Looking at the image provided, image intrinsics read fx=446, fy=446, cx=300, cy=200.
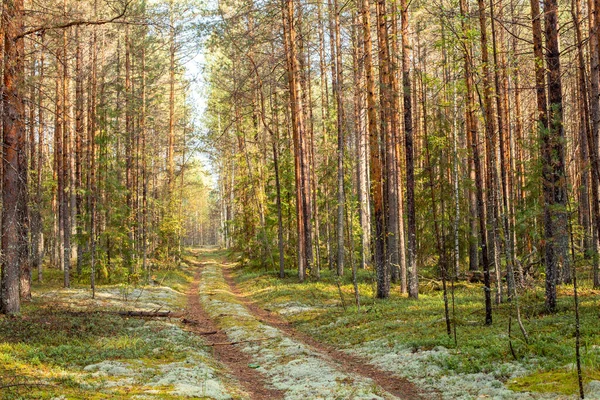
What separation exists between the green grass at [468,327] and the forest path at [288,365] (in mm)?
1108

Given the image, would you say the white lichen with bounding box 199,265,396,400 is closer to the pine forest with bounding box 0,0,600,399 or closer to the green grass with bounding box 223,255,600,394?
the pine forest with bounding box 0,0,600,399

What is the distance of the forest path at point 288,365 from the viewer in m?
8.06

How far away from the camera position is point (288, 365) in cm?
998

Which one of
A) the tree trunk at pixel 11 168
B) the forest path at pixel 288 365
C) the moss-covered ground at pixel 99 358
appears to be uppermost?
the tree trunk at pixel 11 168

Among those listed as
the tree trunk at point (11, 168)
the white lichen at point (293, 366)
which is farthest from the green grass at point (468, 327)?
the tree trunk at point (11, 168)

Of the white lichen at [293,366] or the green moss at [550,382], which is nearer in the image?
the green moss at [550,382]

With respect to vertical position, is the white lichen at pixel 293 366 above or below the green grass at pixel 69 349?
below

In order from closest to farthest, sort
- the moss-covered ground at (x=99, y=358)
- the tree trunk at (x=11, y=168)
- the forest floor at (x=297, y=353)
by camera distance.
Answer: the moss-covered ground at (x=99, y=358), the forest floor at (x=297, y=353), the tree trunk at (x=11, y=168)

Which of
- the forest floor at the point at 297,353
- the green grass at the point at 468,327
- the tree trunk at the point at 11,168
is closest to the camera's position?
the forest floor at the point at 297,353

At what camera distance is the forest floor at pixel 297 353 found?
24.8ft

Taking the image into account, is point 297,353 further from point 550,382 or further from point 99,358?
point 550,382

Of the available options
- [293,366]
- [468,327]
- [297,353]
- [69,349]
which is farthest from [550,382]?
[69,349]

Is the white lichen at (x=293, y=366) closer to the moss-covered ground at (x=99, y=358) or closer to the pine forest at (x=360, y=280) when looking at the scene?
the pine forest at (x=360, y=280)

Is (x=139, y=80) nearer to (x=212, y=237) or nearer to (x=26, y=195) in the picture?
(x=26, y=195)
